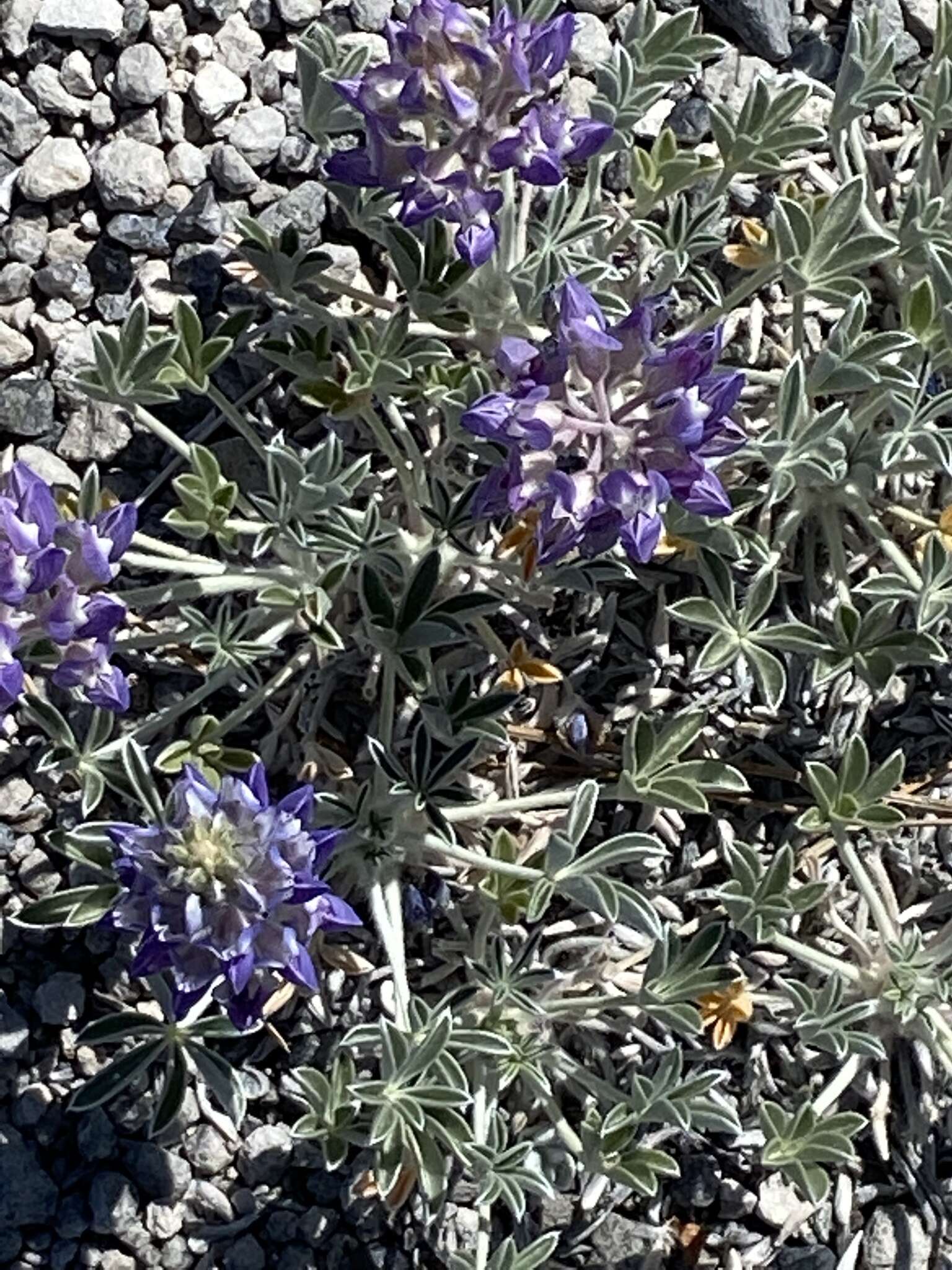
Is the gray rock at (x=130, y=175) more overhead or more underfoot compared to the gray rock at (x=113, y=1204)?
more overhead

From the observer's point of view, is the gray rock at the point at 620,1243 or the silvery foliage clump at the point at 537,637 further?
the gray rock at the point at 620,1243

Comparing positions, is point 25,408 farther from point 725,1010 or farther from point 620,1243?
point 620,1243

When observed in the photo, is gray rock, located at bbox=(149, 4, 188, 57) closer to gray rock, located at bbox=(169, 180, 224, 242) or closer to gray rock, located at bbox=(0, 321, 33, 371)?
gray rock, located at bbox=(169, 180, 224, 242)

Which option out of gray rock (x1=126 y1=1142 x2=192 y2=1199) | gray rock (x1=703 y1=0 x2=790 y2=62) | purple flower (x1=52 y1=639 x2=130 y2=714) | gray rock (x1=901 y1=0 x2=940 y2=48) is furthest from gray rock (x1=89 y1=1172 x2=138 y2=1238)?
gray rock (x1=901 y1=0 x2=940 y2=48)

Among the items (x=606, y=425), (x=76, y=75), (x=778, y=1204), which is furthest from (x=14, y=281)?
(x=778, y=1204)

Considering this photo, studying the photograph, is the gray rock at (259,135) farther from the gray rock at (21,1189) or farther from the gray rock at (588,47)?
the gray rock at (21,1189)

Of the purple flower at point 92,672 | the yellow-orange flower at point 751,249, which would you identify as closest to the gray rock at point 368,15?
the yellow-orange flower at point 751,249

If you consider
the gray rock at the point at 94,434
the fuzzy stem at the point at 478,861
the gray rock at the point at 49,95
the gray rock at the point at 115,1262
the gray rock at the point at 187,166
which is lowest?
the gray rock at the point at 115,1262
